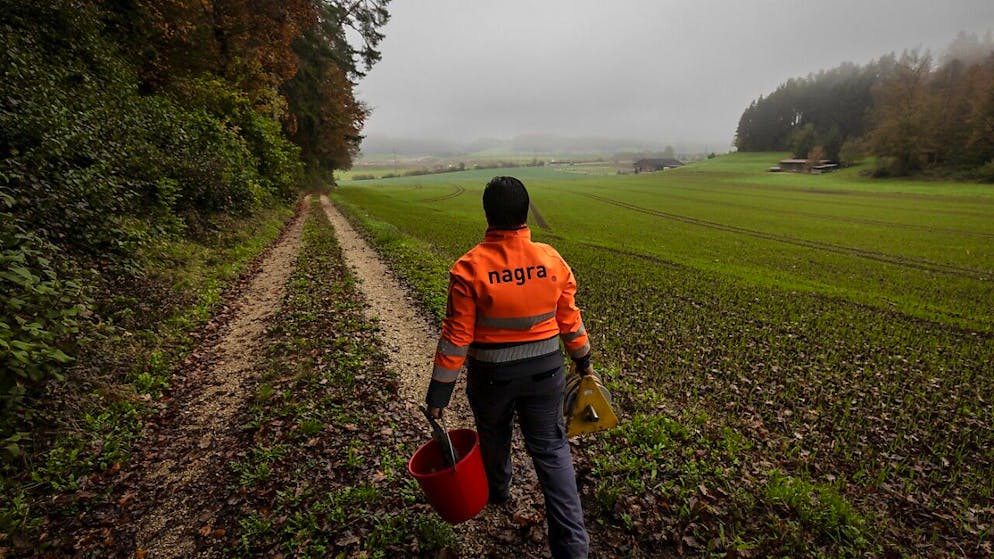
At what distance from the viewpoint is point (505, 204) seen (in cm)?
285

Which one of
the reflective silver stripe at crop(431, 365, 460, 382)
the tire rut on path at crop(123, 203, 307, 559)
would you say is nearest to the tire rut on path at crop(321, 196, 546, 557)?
the reflective silver stripe at crop(431, 365, 460, 382)

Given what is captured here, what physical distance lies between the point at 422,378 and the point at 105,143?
953 centimetres

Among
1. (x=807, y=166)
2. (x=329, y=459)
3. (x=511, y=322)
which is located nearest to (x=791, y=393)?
(x=511, y=322)

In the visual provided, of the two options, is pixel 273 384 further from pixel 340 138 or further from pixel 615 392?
pixel 340 138

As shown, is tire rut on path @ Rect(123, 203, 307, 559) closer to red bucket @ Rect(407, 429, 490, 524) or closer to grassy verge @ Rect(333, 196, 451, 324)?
red bucket @ Rect(407, 429, 490, 524)

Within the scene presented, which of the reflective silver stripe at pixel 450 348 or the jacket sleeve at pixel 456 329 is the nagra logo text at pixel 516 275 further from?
the reflective silver stripe at pixel 450 348

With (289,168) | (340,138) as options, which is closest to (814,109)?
(340,138)

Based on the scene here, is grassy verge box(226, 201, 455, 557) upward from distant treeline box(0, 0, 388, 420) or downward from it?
downward

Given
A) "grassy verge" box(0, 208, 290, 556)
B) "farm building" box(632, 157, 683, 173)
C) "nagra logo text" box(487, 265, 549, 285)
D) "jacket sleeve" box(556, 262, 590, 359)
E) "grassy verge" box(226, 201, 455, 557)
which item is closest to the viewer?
"nagra logo text" box(487, 265, 549, 285)

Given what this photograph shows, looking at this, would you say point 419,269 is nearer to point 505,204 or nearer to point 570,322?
point 570,322

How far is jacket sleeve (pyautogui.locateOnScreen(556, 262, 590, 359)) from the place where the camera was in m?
3.15

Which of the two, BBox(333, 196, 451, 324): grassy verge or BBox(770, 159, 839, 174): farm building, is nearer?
BBox(333, 196, 451, 324): grassy verge

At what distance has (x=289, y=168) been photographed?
28.2m

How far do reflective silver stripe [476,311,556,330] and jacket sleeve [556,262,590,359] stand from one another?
0.28 m
